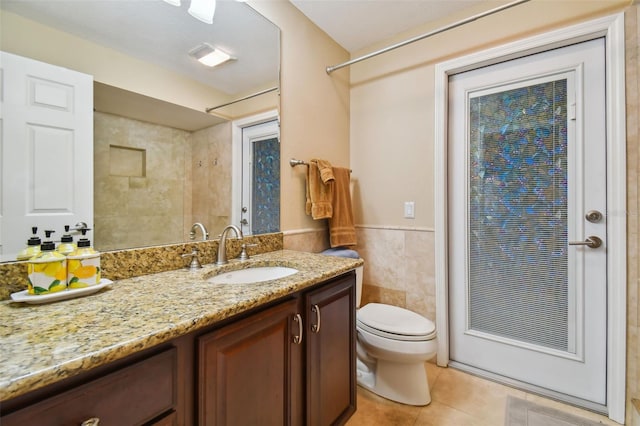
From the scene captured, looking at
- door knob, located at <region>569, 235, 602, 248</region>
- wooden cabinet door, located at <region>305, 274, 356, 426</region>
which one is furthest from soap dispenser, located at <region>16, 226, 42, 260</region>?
door knob, located at <region>569, 235, 602, 248</region>

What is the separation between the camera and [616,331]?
1440 millimetres

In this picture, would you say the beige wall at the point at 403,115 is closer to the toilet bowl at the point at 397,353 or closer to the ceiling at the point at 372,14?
the ceiling at the point at 372,14

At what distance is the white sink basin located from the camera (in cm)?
133

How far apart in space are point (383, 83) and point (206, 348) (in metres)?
2.12

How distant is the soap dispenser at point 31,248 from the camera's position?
885 mm

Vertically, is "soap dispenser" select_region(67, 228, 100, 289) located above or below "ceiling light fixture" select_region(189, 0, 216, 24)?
below

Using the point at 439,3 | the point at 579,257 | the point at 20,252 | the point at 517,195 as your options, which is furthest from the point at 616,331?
the point at 20,252

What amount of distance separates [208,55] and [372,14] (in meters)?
1.16

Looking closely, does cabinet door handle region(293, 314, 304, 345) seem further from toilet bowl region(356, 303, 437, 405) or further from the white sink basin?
toilet bowl region(356, 303, 437, 405)

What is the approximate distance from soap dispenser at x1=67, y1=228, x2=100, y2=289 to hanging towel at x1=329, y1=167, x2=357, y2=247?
1387mm

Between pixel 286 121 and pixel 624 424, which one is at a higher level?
pixel 286 121

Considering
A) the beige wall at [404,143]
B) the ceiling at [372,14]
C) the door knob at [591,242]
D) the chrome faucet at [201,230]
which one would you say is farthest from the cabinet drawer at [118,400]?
the ceiling at [372,14]

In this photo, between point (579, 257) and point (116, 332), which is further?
point (579, 257)

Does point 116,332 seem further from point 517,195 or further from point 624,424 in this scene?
point 624,424
